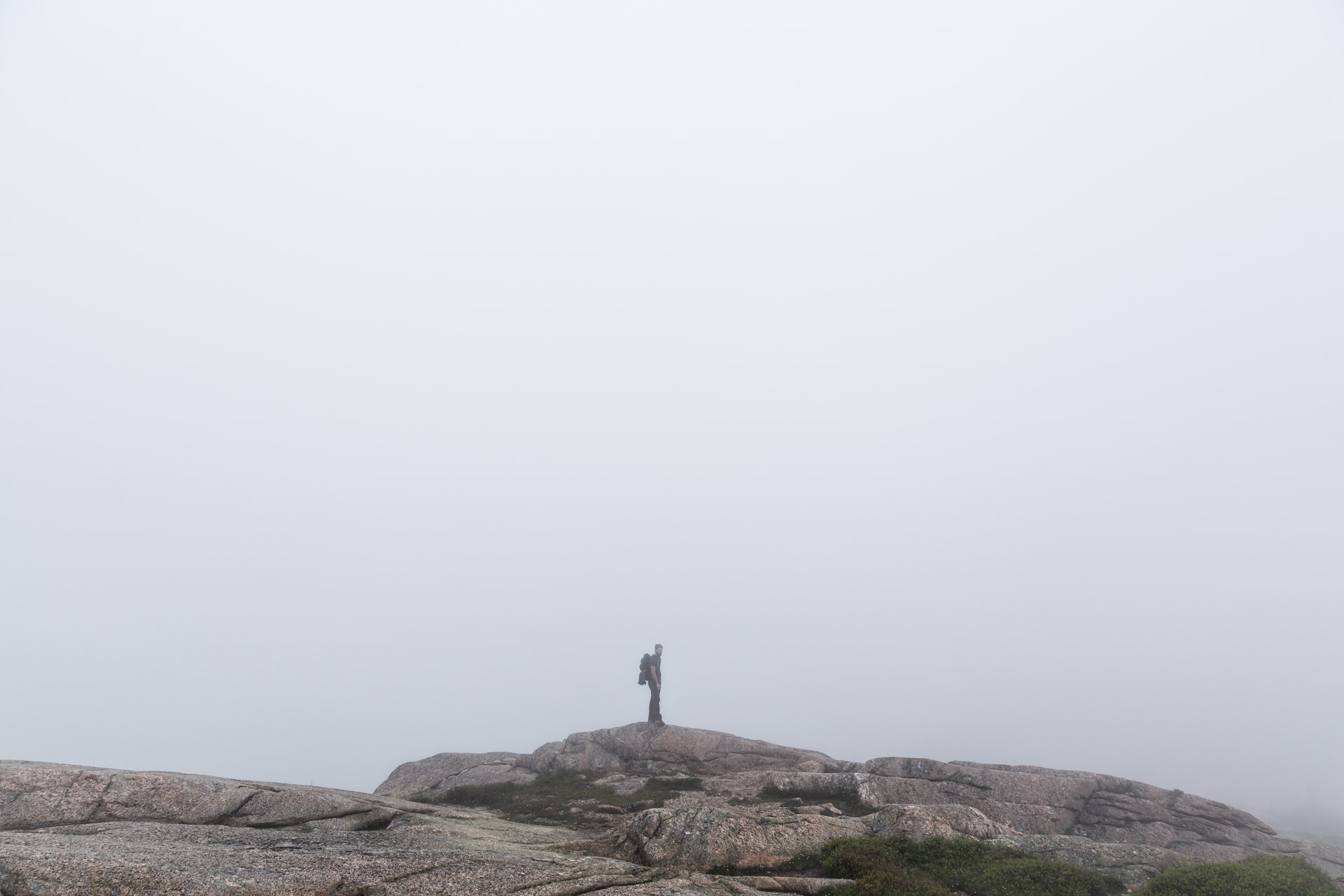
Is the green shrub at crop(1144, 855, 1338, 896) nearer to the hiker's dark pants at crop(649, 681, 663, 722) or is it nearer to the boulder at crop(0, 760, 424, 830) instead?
the boulder at crop(0, 760, 424, 830)

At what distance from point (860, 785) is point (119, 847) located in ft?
85.9

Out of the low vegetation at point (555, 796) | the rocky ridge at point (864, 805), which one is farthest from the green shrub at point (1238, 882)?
the low vegetation at point (555, 796)

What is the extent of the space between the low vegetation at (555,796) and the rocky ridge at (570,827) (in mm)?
225

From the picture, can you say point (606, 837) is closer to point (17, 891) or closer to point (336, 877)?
point (336, 877)

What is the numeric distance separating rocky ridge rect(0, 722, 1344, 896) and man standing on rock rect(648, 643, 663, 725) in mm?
4154

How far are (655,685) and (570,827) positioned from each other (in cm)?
1753

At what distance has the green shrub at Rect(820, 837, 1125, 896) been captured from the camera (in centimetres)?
1623

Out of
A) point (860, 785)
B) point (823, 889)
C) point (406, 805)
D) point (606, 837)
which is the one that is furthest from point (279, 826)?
point (860, 785)

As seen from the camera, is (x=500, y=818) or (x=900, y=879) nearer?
(x=900, y=879)

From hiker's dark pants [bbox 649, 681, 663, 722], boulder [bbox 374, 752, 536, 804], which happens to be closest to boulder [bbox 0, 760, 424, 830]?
boulder [bbox 374, 752, 536, 804]

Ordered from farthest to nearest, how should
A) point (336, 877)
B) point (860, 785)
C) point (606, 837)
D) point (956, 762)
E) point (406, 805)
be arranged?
1. point (956, 762)
2. point (860, 785)
3. point (406, 805)
4. point (606, 837)
5. point (336, 877)

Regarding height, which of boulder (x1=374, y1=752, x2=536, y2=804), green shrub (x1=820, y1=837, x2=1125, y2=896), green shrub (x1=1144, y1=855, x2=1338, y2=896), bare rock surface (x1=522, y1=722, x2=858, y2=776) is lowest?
boulder (x1=374, y1=752, x2=536, y2=804)

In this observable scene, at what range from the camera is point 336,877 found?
517 inches

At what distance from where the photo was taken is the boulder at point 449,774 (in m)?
33.3
